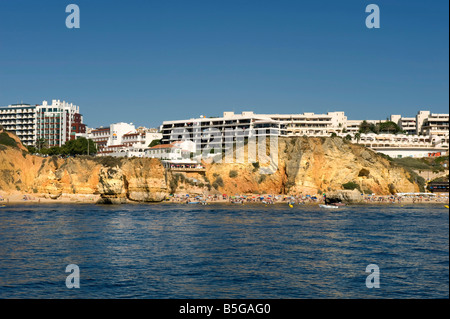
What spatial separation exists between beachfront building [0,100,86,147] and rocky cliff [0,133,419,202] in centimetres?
7353

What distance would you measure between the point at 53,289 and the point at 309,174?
91.7 m

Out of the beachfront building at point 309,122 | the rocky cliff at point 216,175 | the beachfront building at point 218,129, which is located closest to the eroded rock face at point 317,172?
the rocky cliff at point 216,175

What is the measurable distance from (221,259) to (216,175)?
8293 cm

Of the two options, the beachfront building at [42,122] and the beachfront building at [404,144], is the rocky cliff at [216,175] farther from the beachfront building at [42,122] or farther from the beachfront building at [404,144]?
the beachfront building at [42,122]

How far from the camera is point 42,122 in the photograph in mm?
178750

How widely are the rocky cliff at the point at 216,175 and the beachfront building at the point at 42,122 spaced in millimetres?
73532

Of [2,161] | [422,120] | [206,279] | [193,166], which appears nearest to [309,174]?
[193,166]

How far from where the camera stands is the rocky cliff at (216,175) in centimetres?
10006

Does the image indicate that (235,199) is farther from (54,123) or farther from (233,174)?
(54,123)

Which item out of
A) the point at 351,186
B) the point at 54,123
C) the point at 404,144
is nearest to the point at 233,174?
the point at 351,186

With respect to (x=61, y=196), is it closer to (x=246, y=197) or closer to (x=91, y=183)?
(x=91, y=183)

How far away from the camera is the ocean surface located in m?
25.6

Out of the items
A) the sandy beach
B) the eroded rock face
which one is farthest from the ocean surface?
the eroded rock face
